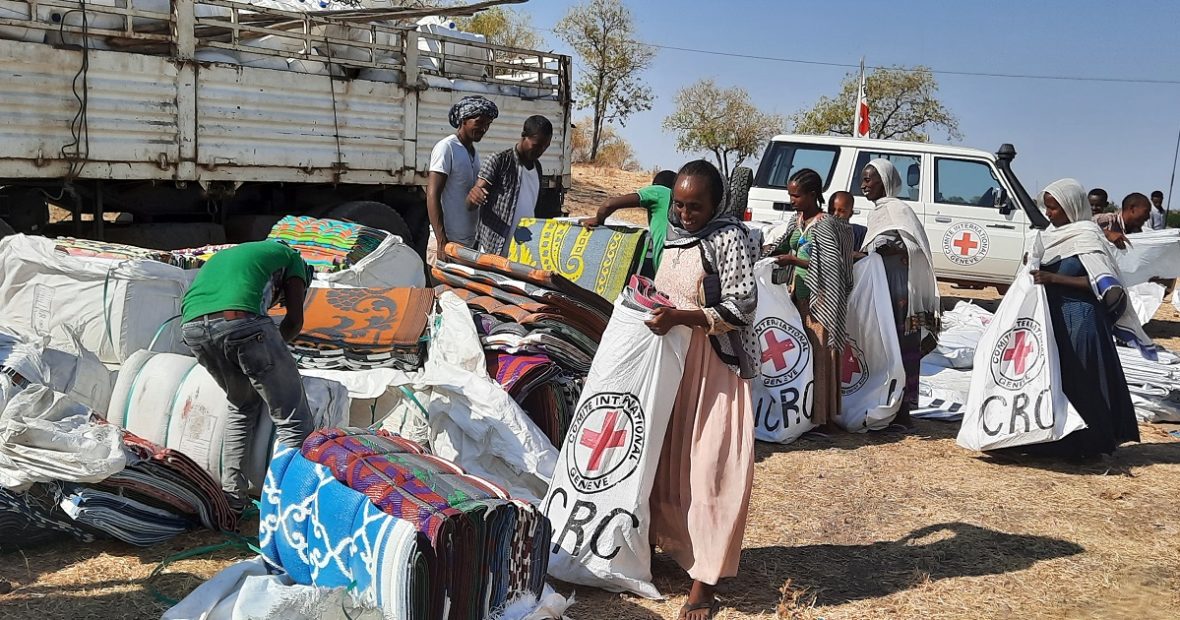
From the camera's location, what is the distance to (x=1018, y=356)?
5.67 m

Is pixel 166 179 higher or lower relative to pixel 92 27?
lower

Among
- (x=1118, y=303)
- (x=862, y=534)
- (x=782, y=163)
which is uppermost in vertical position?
(x=782, y=163)

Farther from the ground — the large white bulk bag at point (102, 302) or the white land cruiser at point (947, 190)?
the white land cruiser at point (947, 190)

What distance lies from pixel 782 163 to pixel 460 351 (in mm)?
7011

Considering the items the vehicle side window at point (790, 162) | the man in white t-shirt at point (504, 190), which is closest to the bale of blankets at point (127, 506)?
the man in white t-shirt at point (504, 190)

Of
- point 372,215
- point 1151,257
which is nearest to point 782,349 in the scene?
point 372,215

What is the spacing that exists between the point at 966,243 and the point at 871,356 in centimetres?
559

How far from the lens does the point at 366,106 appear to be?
29.8ft

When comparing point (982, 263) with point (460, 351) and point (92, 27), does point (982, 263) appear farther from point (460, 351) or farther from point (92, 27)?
point (92, 27)

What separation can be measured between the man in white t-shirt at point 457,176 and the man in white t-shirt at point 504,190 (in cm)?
13

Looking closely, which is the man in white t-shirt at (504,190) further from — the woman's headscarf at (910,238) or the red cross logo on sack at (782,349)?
the woman's headscarf at (910,238)

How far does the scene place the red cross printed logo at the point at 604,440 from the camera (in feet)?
11.6

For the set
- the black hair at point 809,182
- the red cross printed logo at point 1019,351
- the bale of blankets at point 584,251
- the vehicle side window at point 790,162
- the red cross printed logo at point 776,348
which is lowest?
the red cross printed logo at point 776,348

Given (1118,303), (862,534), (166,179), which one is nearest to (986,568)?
(862,534)
